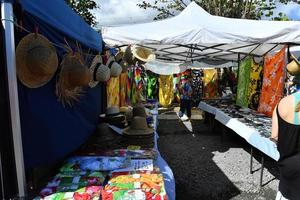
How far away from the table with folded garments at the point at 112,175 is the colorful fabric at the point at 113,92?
214 cm

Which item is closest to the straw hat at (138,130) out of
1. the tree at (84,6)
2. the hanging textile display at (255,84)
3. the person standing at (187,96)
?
the hanging textile display at (255,84)

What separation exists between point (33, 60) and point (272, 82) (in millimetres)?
4120

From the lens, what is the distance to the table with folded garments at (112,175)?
6.79 feet

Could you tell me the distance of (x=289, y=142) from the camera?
2.09 metres

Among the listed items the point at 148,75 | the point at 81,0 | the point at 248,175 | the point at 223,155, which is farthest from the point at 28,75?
the point at 148,75

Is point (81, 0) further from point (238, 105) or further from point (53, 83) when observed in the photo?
point (53, 83)

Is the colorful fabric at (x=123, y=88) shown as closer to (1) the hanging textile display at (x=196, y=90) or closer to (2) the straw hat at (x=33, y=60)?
(1) the hanging textile display at (x=196, y=90)

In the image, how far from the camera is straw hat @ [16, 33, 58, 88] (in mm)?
1900

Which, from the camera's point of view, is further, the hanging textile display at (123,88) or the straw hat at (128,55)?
the hanging textile display at (123,88)

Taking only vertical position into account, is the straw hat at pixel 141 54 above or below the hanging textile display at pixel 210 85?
above

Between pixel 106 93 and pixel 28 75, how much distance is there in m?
3.34

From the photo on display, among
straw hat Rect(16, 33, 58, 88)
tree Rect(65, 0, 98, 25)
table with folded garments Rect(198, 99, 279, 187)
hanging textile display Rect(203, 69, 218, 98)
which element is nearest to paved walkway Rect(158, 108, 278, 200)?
table with folded garments Rect(198, 99, 279, 187)

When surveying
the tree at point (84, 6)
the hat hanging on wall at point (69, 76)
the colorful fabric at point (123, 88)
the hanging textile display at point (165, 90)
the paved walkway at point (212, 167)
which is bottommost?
the paved walkway at point (212, 167)

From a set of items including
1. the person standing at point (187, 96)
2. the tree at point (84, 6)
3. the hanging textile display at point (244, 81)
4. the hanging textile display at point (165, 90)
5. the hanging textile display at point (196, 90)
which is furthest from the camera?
the hanging textile display at point (165, 90)
